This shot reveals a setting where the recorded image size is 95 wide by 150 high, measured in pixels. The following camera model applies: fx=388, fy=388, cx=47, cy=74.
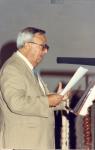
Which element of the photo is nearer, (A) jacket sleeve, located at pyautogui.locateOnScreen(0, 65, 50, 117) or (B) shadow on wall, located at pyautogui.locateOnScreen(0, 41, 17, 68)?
(A) jacket sleeve, located at pyautogui.locateOnScreen(0, 65, 50, 117)

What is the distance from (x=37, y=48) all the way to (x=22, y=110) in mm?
364

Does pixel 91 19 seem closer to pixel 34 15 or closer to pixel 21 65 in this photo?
pixel 34 15

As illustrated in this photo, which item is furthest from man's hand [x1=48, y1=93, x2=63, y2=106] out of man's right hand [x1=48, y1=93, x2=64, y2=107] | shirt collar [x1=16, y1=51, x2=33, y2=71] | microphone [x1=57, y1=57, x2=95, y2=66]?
microphone [x1=57, y1=57, x2=95, y2=66]

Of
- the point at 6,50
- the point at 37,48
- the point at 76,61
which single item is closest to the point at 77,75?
the point at 37,48

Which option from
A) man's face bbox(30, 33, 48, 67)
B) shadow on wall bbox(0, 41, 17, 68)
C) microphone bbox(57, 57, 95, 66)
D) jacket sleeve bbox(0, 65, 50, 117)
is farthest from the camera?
shadow on wall bbox(0, 41, 17, 68)

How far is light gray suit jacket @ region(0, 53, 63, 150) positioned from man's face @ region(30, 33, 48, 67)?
65 mm

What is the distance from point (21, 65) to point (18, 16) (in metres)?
3.04

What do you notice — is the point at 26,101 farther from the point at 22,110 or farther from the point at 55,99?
the point at 55,99

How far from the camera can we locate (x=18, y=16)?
5.11 m

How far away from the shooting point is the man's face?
84.8 inches

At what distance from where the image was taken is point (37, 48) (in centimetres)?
215

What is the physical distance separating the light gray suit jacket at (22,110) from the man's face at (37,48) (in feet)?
0.21

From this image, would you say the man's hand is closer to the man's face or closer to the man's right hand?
the man's right hand

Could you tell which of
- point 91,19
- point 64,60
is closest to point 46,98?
point 64,60
